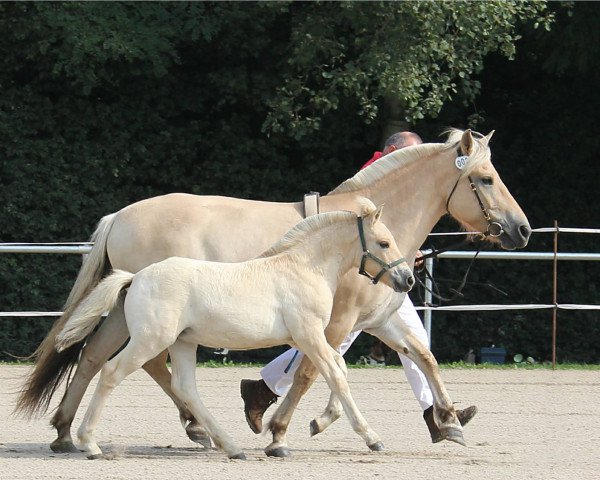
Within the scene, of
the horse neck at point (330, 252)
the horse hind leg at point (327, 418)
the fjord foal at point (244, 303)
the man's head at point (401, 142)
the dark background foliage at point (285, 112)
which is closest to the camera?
the fjord foal at point (244, 303)

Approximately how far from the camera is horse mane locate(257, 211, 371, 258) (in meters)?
6.50

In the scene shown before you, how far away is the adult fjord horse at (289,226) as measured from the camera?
6.82 meters

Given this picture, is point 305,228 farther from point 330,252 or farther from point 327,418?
point 327,418

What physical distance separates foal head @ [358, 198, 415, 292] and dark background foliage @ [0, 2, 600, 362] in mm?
5121

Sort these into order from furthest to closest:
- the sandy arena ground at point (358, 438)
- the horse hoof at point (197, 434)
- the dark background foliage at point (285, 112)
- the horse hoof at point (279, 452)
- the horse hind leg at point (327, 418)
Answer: the dark background foliage at point (285, 112), the horse hoof at point (197, 434), the horse hind leg at point (327, 418), the horse hoof at point (279, 452), the sandy arena ground at point (358, 438)

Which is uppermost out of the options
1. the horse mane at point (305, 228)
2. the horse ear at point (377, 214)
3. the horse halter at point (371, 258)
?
the horse ear at point (377, 214)

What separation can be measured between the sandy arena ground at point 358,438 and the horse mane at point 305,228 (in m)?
1.11

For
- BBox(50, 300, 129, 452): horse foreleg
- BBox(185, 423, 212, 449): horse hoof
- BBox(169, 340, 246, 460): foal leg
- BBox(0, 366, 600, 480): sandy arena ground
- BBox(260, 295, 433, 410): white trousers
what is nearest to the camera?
BBox(0, 366, 600, 480): sandy arena ground

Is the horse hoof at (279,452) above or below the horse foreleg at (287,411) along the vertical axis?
below

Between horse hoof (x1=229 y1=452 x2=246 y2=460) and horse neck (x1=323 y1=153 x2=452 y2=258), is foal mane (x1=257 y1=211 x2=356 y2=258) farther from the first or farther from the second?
horse hoof (x1=229 y1=452 x2=246 y2=460)

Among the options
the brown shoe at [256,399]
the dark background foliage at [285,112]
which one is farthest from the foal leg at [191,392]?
the dark background foliage at [285,112]

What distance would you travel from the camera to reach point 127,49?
1218 cm

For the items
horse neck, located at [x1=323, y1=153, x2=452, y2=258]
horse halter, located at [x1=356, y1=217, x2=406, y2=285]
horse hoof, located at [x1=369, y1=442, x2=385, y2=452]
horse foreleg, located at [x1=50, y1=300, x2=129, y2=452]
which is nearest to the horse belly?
horse halter, located at [x1=356, y1=217, x2=406, y2=285]

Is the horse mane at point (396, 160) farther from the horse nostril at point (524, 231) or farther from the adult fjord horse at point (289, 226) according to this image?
the horse nostril at point (524, 231)
